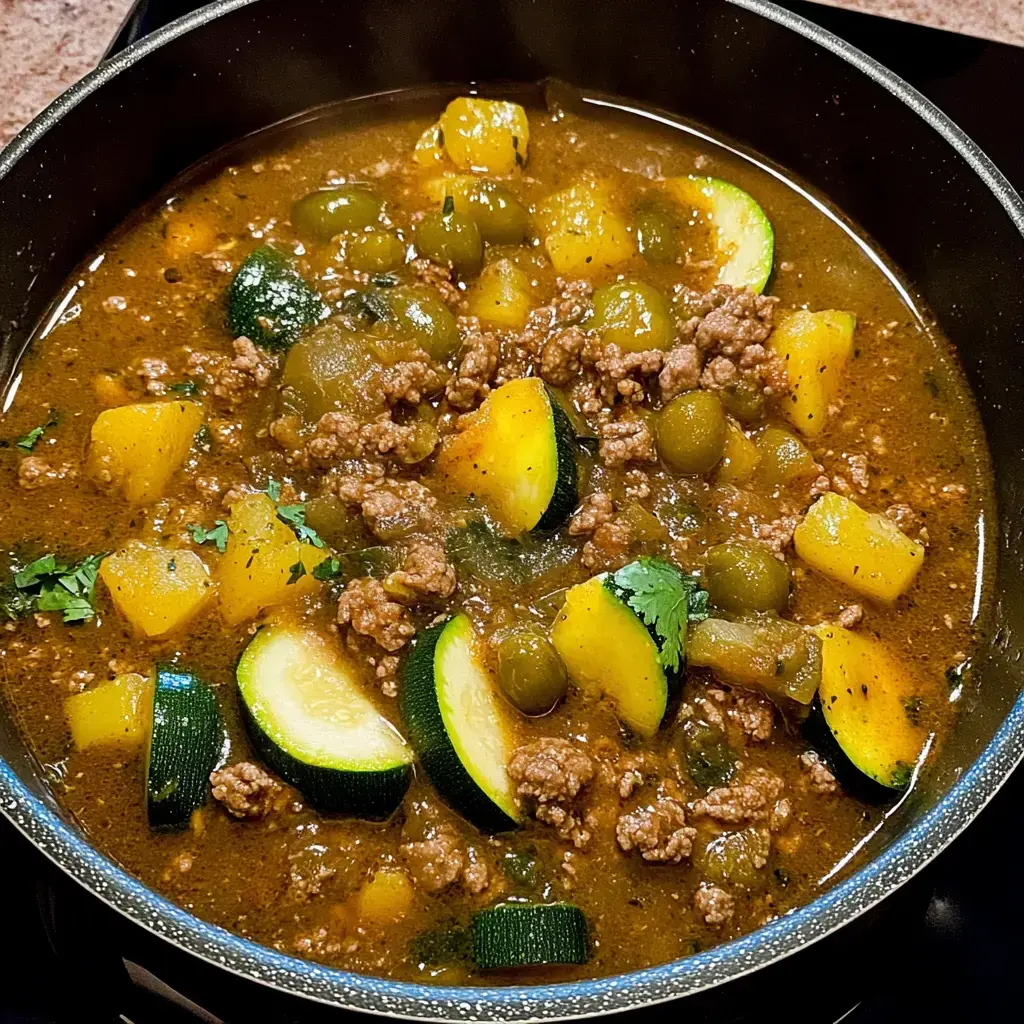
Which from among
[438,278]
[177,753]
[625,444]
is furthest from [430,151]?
[177,753]

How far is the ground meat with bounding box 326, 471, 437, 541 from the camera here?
103 inches

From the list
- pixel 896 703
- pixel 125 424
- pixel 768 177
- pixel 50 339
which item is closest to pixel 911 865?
pixel 896 703

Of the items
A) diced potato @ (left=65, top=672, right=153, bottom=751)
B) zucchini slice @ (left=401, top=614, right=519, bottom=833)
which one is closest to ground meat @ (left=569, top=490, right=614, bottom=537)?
zucchini slice @ (left=401, top=614, right=519, bottom=833)

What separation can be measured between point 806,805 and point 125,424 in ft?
5.99

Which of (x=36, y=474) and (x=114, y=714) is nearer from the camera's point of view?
(x=114, y=714)

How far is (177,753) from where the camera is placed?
229 cm

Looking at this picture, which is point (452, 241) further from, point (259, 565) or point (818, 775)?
point (818, 775)

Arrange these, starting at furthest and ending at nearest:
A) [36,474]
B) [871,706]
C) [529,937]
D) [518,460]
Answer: [36,474], [518,460], [871,706], [529,937]

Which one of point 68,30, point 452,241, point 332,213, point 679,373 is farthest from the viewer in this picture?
point 68,30

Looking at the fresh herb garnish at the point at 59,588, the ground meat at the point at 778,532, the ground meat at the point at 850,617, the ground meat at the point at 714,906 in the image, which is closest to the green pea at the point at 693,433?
the ground meat at the point at 778,532

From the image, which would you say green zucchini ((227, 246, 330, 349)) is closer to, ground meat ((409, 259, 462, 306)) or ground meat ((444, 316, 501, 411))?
ground meat ((409, 259, 462, 306))

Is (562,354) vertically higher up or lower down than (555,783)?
higher up

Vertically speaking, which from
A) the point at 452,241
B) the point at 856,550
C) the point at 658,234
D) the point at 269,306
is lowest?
the point at 856,550

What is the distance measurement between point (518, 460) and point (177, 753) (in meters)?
1.00
